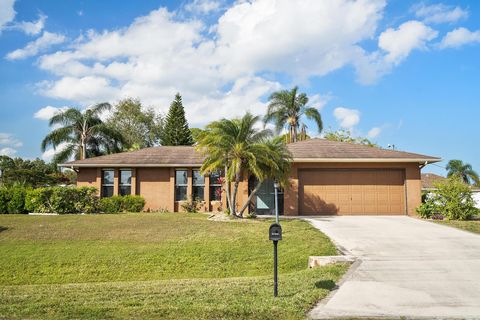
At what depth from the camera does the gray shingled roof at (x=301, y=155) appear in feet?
64.5

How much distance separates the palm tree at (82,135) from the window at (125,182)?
1400cm

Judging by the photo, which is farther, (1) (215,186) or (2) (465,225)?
(1) (215,186)

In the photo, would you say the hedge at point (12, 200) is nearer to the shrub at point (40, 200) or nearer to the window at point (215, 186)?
the shrub at point (40, 200)

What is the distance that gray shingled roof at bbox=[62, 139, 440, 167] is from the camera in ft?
64.5

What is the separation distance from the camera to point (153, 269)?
35.0 feet

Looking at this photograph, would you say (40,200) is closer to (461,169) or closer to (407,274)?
(407,274)

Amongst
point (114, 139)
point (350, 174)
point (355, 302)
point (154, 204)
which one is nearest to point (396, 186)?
point (350, 174)

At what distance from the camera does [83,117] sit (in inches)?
1394

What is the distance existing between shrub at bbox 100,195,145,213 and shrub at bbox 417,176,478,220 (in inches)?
555

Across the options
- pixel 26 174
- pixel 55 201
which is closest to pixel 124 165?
pixel 55 201

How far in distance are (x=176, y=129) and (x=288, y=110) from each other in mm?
16866

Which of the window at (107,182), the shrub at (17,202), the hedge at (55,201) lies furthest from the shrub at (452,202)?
the shrub at (17,202)

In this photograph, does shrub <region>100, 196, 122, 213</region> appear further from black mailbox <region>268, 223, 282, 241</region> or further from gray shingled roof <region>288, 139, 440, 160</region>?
black mailbox <region>268, 223, 282, 241</region>

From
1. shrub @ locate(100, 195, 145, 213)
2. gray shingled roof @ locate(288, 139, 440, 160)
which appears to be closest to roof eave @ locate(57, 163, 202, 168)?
shrub @ locate(100, 195, 145, 213)
